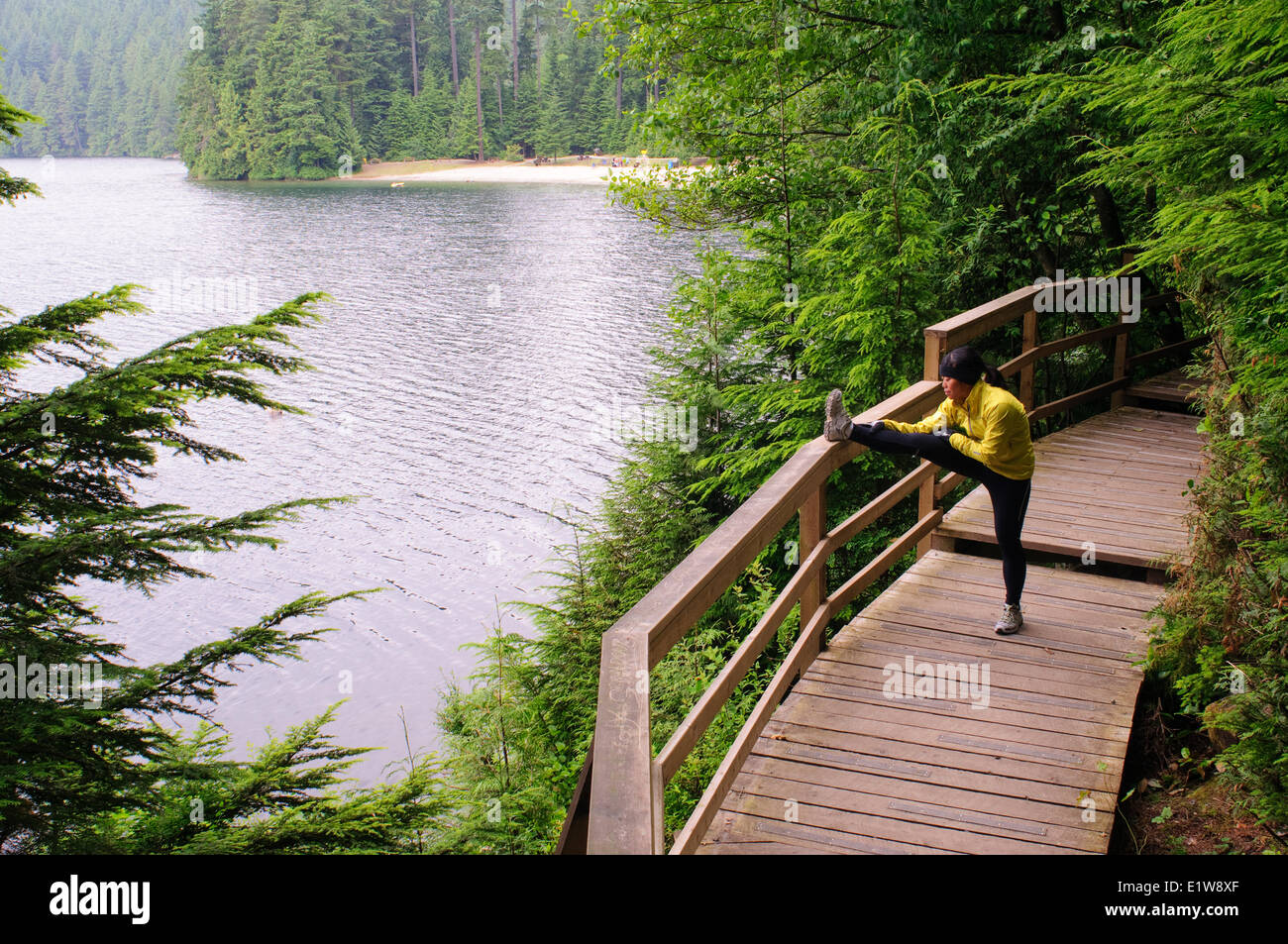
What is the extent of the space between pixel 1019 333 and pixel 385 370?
24.0 meters

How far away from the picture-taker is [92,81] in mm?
124875

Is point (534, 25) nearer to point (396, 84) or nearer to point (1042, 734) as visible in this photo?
point (396, 84)

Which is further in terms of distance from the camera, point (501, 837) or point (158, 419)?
point (501, 837)

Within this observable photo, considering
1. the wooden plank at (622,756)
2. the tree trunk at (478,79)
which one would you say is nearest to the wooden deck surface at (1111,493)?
the wooden plank at (622,756)

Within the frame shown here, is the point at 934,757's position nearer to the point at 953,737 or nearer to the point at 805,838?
the point at 953,737

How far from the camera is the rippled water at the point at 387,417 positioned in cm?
1678

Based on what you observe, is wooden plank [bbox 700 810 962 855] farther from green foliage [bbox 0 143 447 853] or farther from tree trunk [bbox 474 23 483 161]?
tree trunk [bbox 474 23 483 161]

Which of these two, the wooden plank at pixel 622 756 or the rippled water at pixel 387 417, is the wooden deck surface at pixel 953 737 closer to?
the wooden plank at pixel 622 756

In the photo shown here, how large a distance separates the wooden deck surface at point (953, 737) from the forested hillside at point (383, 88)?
7802 centimetres

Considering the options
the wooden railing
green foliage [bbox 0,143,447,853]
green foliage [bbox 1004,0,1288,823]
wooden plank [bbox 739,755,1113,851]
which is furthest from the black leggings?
green foliage [bbox 0,143,447,853]

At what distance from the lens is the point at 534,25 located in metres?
103

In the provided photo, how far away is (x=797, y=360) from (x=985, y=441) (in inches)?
246
